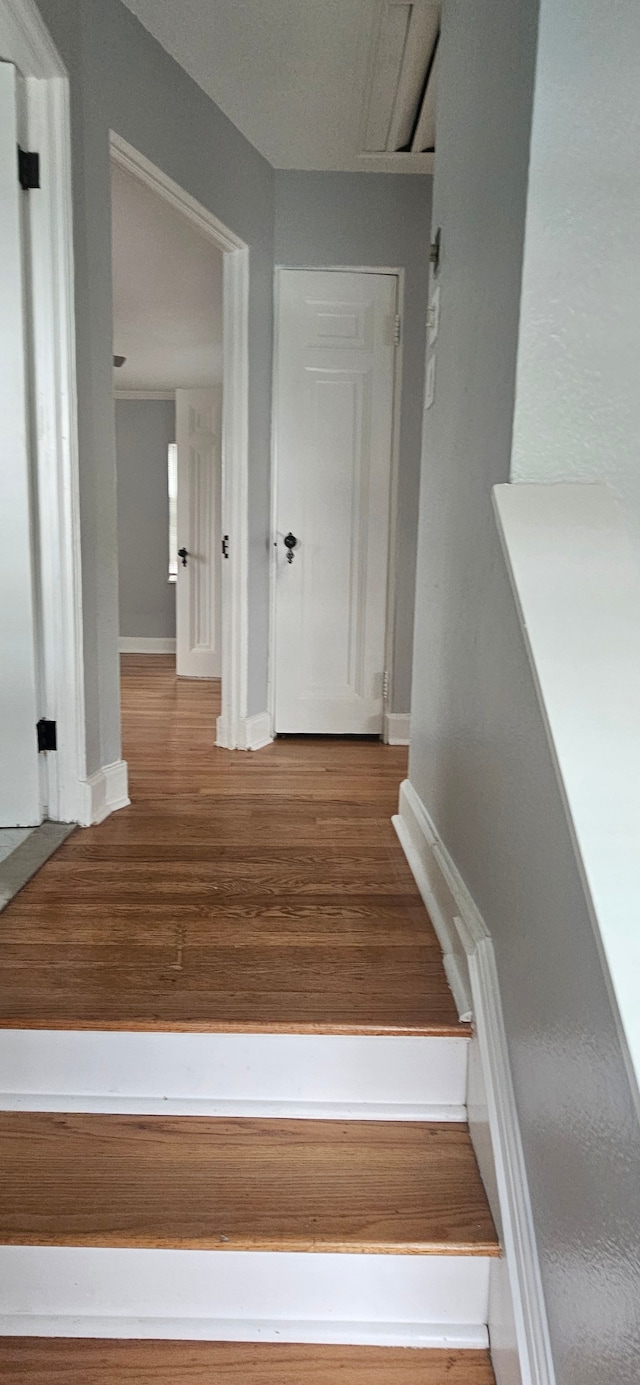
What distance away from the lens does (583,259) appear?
1243mm

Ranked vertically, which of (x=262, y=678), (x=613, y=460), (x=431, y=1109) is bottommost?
(x=431, y=1109)

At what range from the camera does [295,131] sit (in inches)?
122

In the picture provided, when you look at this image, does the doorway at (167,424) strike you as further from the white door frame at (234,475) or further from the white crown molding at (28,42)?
the white crown molding at (28,42)

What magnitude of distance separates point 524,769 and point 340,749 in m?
2.45

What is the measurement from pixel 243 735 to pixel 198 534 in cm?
264

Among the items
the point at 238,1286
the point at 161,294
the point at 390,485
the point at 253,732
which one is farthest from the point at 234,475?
the point at 238,1286

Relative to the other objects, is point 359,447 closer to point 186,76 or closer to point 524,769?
point 186,76

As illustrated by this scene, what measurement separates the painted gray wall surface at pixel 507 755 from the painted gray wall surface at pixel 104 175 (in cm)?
93

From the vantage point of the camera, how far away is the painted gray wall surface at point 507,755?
861mm

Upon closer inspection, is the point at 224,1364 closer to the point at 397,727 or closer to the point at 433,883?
the point at 433,883

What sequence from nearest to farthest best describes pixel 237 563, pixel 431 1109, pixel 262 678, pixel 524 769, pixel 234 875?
pixel 524 769 < pixel 431 1109 < pixel 234 875 < pixel 237 563 < pixel 262 678

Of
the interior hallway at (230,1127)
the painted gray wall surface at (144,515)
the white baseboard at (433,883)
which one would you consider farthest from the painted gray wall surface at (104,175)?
the painted gray wall surface at (144,515)

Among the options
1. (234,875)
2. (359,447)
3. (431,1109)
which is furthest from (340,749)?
(431,1109)

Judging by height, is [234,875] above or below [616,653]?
below
